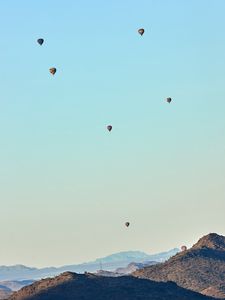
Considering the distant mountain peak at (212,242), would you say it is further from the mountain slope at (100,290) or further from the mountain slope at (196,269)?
the mountain slope at (100,290)

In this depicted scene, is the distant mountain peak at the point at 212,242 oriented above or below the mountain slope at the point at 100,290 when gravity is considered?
above

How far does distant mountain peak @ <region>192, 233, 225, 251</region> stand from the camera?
563 feet

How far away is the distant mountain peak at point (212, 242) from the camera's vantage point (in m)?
172

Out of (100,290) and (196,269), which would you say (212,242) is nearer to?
(196,269)

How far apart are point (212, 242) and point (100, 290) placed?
74320mm

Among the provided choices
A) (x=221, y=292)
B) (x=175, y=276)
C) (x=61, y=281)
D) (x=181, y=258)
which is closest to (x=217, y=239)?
(x=181, y=258)

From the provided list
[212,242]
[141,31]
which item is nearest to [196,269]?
[212,242]

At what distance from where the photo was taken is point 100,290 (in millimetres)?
103062

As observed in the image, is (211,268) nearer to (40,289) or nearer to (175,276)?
(175,276)

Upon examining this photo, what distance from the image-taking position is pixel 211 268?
15500cm

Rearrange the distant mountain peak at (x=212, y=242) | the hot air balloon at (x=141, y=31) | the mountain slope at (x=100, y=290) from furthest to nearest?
the distant mountain peak at (x=212, y=242) → the hot air balloon at (x=141, y=31) → the mountain slope at (x=100, y=290)

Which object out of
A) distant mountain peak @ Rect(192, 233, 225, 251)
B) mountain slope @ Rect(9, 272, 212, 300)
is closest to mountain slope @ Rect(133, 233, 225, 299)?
distant mountain peak @ Rect(192, 233, 225, 251)

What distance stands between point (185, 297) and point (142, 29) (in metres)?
53.5

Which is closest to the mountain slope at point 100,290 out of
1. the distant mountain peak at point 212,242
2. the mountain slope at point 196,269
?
the mountain slope at point 196,269
